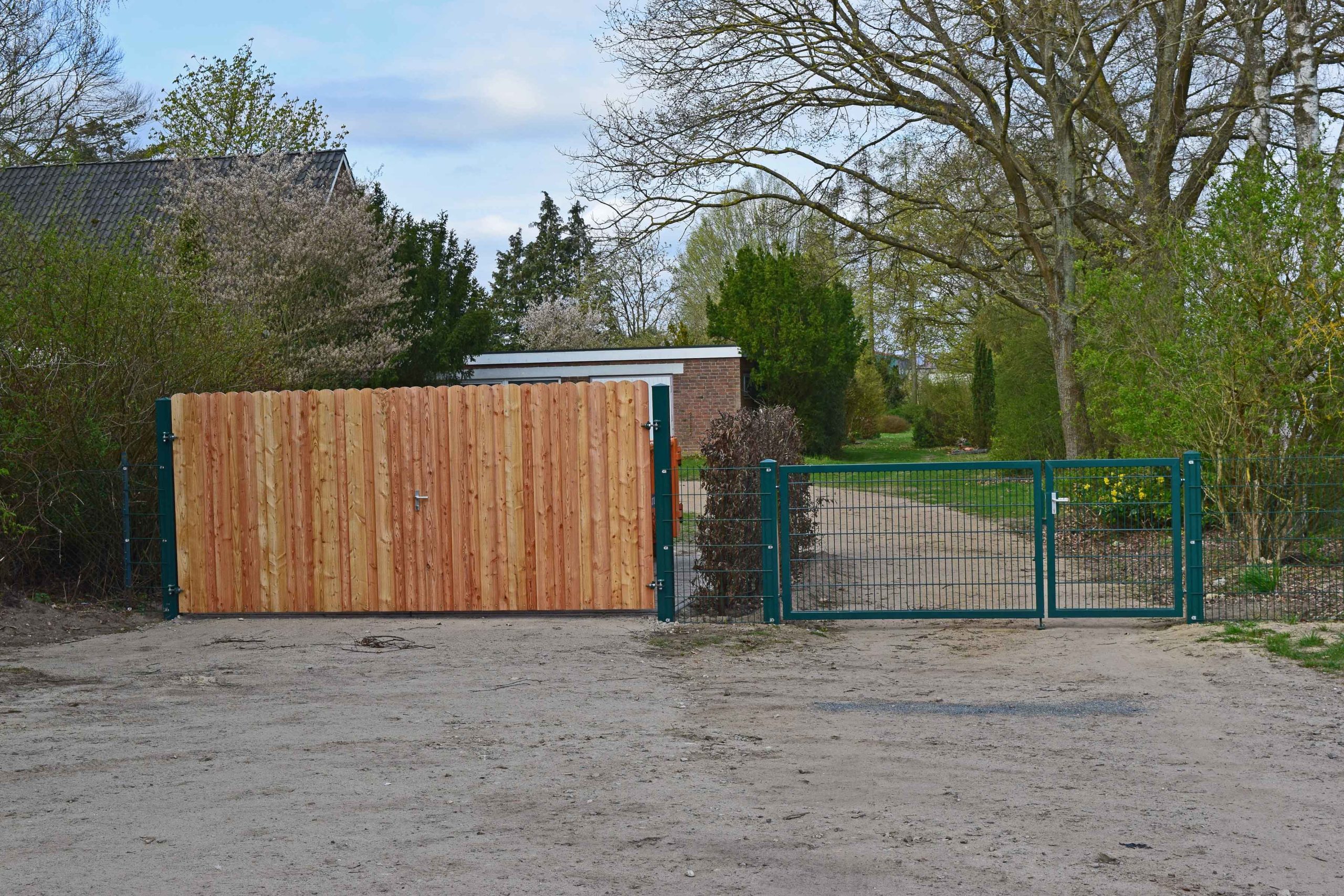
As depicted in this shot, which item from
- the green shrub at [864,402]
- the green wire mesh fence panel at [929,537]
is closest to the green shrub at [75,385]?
the green wire mesh fence panel at [929,537]

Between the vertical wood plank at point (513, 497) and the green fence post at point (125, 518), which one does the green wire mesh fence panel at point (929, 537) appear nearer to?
the vertical wood plank at point (513, 497)

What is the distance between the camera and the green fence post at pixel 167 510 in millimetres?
10531

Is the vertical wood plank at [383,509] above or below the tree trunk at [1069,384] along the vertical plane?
below

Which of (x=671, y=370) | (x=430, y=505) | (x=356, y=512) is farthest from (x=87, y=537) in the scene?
(x=671, y=370)

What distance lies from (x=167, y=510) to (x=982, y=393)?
2882cm

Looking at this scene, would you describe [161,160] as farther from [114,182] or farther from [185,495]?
[185,495]

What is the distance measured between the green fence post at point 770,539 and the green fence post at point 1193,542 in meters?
3.10

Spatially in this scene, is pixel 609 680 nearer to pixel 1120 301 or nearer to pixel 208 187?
pixel 1120 301

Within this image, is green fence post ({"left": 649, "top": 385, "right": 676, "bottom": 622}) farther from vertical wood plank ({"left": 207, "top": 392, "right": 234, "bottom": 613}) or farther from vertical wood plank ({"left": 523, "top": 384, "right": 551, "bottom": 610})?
vertical wood plank ({"left": 207, "top": 392, "right": 234, "bottom": 613})

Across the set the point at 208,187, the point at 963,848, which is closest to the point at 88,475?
the point at 963,848

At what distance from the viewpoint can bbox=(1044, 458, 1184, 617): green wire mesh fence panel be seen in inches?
360

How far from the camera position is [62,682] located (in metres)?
7.99

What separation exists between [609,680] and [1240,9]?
12521mm

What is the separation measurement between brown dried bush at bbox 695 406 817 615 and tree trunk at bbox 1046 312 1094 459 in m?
9.50
